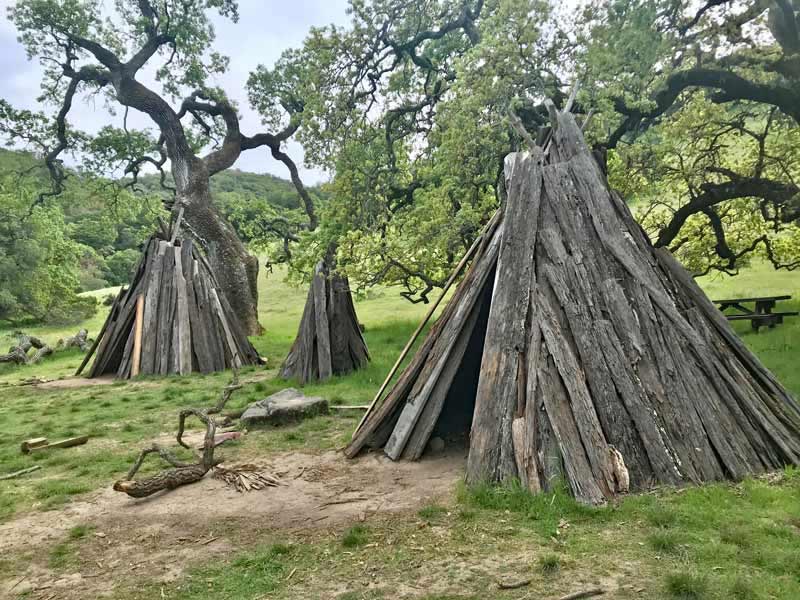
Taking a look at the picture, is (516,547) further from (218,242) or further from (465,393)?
(218,242)

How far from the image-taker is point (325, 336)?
37.2ft

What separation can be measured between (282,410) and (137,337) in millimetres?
7404

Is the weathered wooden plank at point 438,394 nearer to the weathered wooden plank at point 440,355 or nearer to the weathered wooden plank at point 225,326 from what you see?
the weathered wooden plank at point 440,355

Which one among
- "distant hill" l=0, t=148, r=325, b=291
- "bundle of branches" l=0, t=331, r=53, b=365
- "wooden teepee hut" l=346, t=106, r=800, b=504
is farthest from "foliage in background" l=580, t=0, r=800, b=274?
"bundle of branches" l=0, t=331, r=53, b=365

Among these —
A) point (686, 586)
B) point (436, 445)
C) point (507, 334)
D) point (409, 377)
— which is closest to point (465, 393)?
point (436, 445)

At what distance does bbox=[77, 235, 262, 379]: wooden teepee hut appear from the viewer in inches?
547

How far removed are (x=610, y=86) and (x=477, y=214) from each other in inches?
123

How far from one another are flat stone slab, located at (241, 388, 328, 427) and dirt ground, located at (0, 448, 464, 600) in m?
1.82

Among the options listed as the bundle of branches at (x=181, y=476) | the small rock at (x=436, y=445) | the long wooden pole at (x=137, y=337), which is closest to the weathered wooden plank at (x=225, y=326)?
the long wooden pole at (x=137, y=337)

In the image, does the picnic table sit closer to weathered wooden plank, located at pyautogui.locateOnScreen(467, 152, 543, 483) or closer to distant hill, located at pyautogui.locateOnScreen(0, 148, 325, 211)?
weathered wooden plank, located at pyautogui.locateOnScreen(467, 152, 543, 483)

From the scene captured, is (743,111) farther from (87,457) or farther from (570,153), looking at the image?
(87,457)

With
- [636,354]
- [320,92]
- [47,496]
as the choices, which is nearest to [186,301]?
[320,92]

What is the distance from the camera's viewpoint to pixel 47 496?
587 cm

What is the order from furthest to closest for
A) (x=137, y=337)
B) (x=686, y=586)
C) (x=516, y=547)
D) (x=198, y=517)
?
(x=137, y=337), (x=198, y=517), (x=516, y=547), (x=686, y=586)
